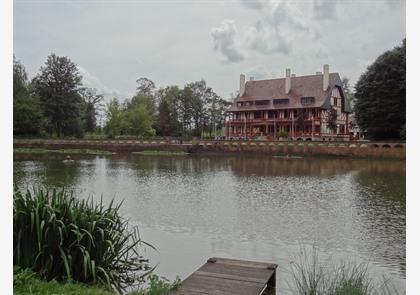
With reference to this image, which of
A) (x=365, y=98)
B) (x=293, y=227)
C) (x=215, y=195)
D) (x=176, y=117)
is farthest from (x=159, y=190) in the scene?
(x=176, y=117)

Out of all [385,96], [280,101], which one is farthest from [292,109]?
[385,96]

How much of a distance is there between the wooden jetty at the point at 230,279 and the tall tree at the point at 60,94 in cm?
5257

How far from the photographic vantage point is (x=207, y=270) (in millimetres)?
5340

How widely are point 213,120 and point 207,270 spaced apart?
2704 inches

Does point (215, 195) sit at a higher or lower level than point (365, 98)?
lower

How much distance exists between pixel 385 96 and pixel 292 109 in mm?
16816

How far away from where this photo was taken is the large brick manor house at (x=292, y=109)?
54156mm

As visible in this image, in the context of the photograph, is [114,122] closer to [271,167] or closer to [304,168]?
[271,167]

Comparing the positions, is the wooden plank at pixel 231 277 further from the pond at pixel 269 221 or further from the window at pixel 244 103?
the window at pixel 244 103

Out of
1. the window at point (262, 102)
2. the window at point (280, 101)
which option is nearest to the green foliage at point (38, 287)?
the window at point (280, 101)

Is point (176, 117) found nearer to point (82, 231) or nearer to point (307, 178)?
point (307, 178)
